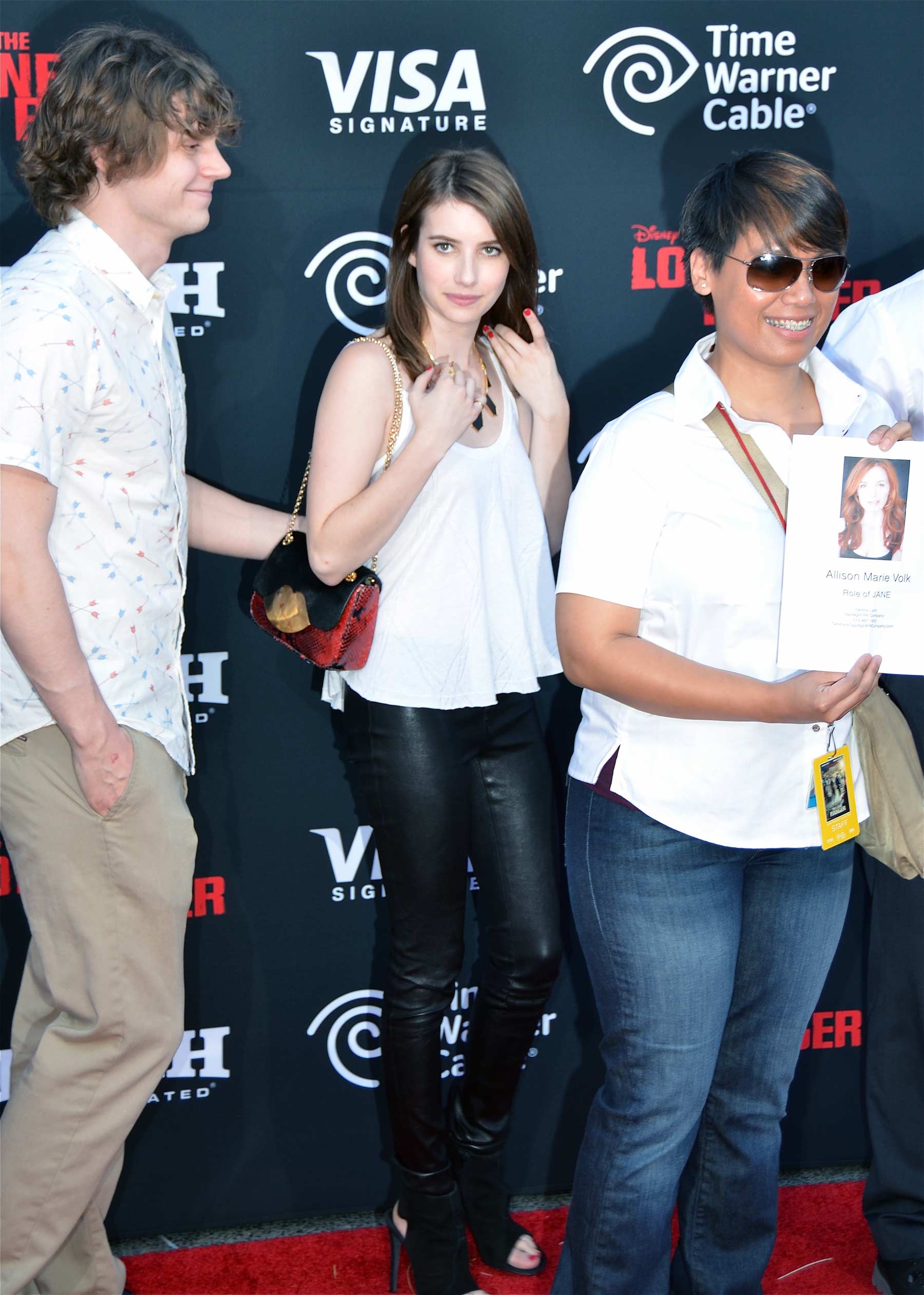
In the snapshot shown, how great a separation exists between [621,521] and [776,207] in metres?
0.53

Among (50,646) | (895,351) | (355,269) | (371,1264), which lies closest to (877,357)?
(895,351)

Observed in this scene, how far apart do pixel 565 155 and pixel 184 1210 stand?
2496 millimetres

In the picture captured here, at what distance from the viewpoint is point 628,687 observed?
1.87m

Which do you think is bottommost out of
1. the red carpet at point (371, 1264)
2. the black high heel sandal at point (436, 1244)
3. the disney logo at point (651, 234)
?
the red carpet at point (371, 1264)

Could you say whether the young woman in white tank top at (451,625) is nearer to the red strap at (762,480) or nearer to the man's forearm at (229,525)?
the man's forearm at (229,525)

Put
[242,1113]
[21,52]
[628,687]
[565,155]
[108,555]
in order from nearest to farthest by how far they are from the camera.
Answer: [628,687], [108,555], [21,52], [565,155], [242,1113]

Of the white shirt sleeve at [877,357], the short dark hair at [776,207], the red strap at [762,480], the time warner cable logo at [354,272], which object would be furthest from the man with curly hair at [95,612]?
the white shirt sleeve at [877,357]

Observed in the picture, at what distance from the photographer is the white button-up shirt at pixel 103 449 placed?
187 cm

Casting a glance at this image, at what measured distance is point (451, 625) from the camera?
2.31 m

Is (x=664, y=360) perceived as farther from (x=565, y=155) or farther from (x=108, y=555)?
(x=108, y=555)

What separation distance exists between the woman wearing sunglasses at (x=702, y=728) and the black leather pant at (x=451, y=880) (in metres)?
0.30

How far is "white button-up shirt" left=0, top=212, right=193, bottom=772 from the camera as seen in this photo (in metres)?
1.87

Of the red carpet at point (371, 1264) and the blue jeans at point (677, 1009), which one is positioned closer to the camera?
the blue jeans at point (677, 1009)

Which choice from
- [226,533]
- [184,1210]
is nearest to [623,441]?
[226,533]
